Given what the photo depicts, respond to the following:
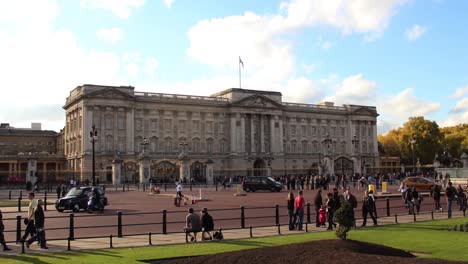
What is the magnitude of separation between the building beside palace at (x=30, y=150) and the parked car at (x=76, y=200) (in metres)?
47.2

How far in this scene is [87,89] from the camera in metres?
80.9

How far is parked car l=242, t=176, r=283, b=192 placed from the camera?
167 ft

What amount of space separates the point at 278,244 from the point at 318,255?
3.57 meters

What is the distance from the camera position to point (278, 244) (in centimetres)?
1547

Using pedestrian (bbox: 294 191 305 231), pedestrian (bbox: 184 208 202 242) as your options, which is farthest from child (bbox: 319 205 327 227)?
pedestrian (bbox: 184 208 202 242)

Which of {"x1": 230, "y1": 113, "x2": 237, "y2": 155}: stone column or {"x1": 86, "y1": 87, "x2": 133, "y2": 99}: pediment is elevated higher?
{"x1": 86, "y1": 87, "x2": 133, "y2": 99}: pediment

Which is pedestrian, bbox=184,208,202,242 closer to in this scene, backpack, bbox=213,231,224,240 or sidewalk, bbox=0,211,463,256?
sidewalk, bbox=0,211,463,256

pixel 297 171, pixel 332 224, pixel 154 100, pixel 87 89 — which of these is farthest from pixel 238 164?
pixel 332 224

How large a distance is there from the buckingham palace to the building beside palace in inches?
155

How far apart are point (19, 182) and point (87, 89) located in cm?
2113

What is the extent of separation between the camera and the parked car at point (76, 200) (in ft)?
95.3

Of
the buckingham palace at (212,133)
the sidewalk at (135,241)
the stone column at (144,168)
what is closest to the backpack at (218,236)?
the sidewalk at (135,241)

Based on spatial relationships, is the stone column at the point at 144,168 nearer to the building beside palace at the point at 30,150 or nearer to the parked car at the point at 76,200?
the building beside palace at the point at 30,150

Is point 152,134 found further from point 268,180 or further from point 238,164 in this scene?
point 268,180
